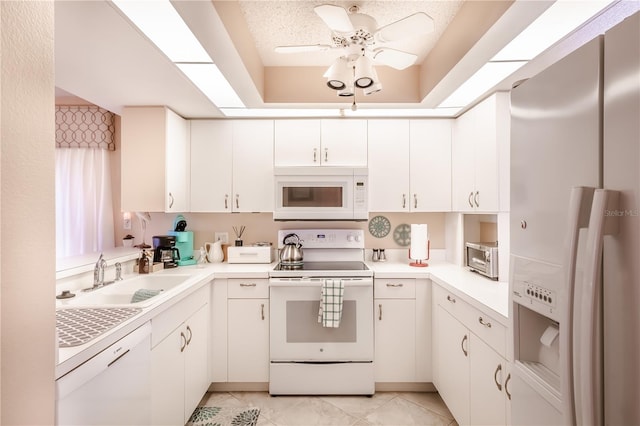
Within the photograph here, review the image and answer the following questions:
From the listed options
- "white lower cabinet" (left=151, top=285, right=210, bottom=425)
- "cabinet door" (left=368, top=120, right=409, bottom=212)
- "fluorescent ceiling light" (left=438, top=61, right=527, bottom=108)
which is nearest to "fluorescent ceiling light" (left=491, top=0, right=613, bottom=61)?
"fluorescent ceiling light" (left=438, top=61, right=527, bottom=108)

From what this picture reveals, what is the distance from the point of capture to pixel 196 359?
2234 mm

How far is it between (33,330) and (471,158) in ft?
8.75

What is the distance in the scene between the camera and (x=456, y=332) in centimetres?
210

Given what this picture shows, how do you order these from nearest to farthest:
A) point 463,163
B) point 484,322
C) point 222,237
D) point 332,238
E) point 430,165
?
point 484,322 → point 463,163 → point 430,165 → point 332,238 → point 222,237

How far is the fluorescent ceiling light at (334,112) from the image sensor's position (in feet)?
8.84

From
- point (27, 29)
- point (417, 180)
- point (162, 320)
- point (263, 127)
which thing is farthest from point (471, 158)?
point (27, 29)

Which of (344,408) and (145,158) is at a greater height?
(145,158)

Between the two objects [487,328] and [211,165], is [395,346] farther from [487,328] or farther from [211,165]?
[211,165]

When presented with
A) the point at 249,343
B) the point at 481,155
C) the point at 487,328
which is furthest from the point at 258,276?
the point at 481,155

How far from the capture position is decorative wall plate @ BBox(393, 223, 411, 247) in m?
3.17

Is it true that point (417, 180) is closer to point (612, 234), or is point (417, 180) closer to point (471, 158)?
point (471, 158)

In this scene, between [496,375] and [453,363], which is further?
[453,363]

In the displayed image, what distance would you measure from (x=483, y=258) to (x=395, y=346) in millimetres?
957

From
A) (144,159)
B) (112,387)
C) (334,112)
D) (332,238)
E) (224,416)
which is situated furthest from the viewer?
(332,238)
